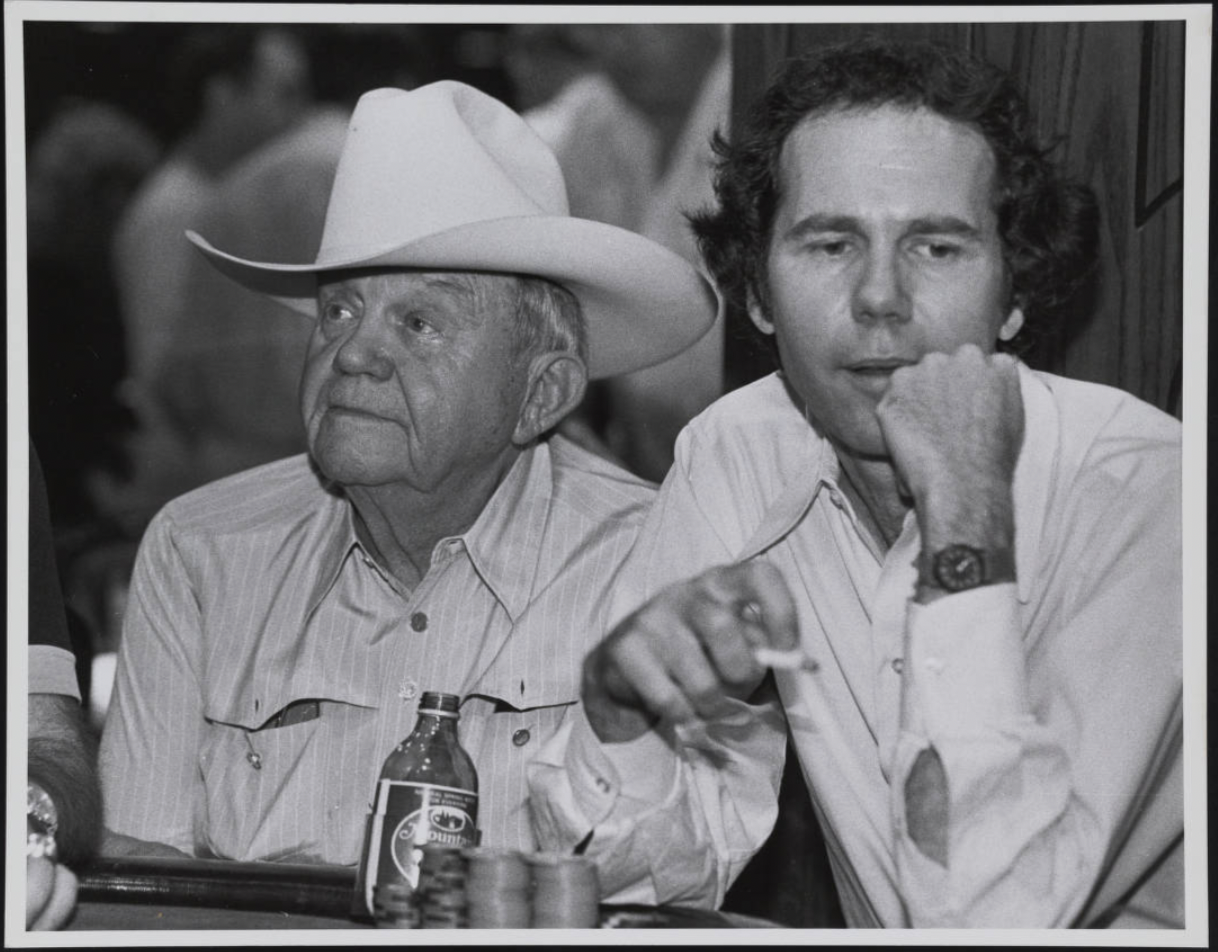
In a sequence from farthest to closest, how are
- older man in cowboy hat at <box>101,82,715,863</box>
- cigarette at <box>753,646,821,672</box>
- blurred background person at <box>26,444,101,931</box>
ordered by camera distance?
older man in cowboy hat at <box>101,82,715,863</box> < blurred background person at <box>26,444,101,931</box> < cigarette at <box>753,646,821,672</box>

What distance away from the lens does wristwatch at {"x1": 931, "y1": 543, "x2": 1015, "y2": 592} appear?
2.18 metres

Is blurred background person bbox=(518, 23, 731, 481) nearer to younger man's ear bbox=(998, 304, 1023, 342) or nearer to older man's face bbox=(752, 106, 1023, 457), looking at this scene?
older man's face bbox=(752, 106, 1023, 457)

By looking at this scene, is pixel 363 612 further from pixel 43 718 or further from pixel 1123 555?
pixel 1123 555

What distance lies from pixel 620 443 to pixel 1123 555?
2.65 feet

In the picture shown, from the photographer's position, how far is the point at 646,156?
2.69 m

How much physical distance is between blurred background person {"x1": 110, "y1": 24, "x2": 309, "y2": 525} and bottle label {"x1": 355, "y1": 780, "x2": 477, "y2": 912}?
76 centimetres

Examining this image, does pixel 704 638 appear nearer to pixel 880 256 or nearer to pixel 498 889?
pixel 498 889

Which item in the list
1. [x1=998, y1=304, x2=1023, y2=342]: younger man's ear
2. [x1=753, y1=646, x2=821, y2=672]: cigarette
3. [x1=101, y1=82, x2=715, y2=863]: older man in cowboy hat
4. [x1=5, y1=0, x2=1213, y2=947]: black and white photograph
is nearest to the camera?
[x1=753, y1=646, x2=821, y2=672]: cigarette

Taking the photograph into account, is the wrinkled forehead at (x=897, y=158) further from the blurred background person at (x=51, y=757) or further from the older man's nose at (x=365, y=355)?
the blurred background person at (x=51, y=757)

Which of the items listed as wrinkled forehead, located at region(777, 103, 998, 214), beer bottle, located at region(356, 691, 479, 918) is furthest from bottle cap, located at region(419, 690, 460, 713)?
wrinkled forehead, located at region(777, 103, 998, 214)

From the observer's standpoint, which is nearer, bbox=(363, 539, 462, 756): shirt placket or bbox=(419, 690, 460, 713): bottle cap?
bbox=(419, 690, 460, 713): bottle cap

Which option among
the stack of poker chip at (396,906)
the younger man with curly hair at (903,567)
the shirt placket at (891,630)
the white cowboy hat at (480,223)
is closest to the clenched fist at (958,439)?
the younger man with curly hair at (903,567)

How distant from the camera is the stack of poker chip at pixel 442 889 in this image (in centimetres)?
215

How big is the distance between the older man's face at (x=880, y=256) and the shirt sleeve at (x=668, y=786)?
0.30m
